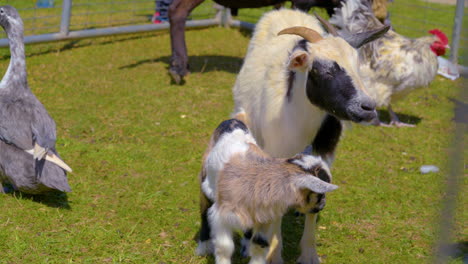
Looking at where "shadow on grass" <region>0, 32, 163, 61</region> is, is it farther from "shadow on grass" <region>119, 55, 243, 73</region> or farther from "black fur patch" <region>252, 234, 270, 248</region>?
"black fur patch" <region>252, 234, 270, 248</region>

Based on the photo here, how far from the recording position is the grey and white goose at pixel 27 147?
434 cm

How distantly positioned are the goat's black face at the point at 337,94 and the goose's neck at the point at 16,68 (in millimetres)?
2645

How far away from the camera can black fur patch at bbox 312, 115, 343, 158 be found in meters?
3.84

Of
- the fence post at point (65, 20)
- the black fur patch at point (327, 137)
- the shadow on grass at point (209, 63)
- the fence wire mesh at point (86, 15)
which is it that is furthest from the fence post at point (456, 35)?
the fence post at point (65, 20)

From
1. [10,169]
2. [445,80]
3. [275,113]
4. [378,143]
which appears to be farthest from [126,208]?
[445,80]

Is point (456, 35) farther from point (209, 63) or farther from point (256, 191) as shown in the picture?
point (256, 191)

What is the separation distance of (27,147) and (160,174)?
1.30 meters

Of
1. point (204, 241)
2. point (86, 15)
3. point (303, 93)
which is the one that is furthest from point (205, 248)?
point (86, 15)

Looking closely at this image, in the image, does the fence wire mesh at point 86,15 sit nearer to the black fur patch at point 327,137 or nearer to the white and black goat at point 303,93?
the white and black goat at point 303,93

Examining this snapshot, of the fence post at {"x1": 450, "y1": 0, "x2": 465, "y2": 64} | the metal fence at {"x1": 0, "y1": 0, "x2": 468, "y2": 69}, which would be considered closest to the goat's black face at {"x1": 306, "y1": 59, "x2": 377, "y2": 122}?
the metal fence at {"x1": 0, "y1": 0, "x2": 468, "y2": 69}

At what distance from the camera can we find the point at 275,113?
12.5 feet

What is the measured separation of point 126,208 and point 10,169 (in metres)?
0.97

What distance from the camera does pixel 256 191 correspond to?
3131mm

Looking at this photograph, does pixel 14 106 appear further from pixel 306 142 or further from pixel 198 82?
pixel 198 82
